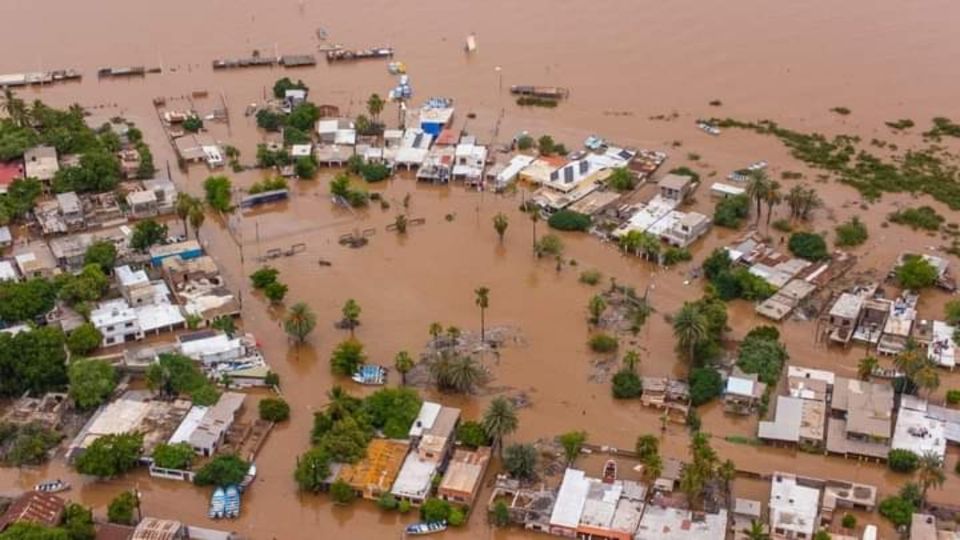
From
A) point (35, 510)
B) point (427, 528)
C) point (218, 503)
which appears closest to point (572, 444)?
point (427, 528)

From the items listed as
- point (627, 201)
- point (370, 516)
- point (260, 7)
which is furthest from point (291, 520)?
point (260, 7)

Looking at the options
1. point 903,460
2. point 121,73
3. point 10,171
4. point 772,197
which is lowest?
point 903,460

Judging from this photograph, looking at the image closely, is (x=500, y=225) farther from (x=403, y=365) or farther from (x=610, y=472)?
(x=610, y=472)

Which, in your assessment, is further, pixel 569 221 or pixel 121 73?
pixel 121 73

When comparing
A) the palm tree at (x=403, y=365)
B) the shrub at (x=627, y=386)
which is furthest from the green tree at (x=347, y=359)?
the shrub at (x=627, y=386)

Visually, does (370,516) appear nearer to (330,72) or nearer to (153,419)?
(153,419)
